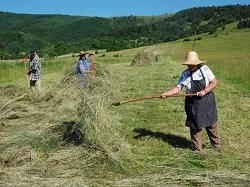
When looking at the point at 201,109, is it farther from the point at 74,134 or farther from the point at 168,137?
the point at 74,134

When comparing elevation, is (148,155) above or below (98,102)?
below

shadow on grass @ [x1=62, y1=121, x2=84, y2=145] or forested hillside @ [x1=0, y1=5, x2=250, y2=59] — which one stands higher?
forested hillside @ [x1=0, y1=5, x2=250, y2=59]

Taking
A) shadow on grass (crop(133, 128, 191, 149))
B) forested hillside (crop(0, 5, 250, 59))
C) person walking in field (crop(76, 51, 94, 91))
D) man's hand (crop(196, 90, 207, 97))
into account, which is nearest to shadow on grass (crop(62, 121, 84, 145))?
shadow on grass (crop(133, 128, 191, 149))

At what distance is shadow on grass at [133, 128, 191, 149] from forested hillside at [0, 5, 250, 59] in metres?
51.4

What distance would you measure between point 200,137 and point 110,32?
122 metres

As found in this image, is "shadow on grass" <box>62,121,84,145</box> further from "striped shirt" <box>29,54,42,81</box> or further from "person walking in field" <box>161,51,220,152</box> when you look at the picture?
"striped shirt" <box>29,54,42,81</box>

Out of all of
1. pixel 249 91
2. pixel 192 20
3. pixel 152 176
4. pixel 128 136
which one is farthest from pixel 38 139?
pixel 192 20

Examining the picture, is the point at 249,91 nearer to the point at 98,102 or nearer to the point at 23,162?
the point at 98,102

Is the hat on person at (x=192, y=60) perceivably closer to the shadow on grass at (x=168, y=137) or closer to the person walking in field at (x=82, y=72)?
the shadow on grass at (x=168, y=137)

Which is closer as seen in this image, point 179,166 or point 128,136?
point 179,166

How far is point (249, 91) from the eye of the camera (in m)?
13.0

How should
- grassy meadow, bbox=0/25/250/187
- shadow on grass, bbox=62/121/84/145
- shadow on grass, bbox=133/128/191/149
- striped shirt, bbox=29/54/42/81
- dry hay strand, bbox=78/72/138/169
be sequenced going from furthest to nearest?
striped shirt, bbox=29/54/42/81 → shadow on grass, bbox=133/128/191/149 → shadow on grass, bbox=62/121/84/145 → dry hay strand, bbox=78/72/138/169 → grassy meadow, bbox=0/25/250/187

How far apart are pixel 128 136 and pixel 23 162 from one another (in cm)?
217

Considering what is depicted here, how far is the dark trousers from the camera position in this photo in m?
6.29
